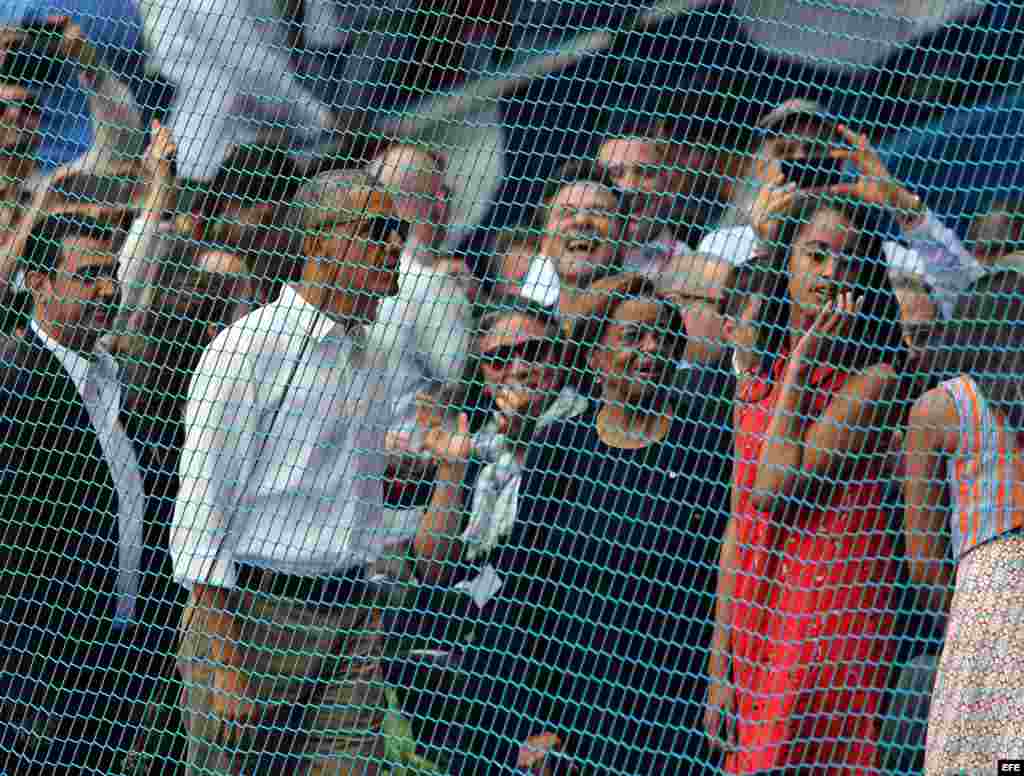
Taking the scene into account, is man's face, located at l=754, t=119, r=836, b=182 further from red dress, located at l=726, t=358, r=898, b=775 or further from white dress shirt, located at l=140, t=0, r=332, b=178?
white dress shirt, located at l=140, t=0, r=332, b=178

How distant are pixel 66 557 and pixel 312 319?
30.2 inches

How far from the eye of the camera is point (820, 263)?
3344mm

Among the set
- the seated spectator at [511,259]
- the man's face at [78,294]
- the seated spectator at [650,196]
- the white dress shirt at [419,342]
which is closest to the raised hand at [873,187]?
the seated spectator at [650,196]

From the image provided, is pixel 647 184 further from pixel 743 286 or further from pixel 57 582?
pixel 57 582

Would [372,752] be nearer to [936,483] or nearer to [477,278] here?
[477,278]

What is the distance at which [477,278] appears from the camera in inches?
139

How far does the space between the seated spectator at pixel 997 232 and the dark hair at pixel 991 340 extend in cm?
6

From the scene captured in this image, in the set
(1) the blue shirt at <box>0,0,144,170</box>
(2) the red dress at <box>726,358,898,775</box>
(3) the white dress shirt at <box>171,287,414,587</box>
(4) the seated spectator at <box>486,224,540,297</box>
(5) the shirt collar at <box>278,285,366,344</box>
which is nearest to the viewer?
(2) the red dress at <box>726,358,898,775</box>

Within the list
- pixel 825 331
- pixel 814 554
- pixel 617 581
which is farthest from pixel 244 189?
pixel 814 554

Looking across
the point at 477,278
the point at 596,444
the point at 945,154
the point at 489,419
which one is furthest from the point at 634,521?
the point at 945,154

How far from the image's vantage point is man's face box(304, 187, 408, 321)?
346cm

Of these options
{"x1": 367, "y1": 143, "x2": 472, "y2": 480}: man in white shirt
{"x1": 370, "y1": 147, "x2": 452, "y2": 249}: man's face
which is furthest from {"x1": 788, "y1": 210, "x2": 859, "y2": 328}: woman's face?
{"x1": 370, "y1": 147, "x2": 452, "y2": 249}: man's face

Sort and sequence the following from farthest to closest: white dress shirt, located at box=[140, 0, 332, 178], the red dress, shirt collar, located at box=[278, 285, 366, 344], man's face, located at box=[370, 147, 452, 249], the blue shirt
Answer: the blue shirt → white dress shirt, located at box=[140, 0, 332, 178] → man's face, located at box=[370, 147, 452, 249] → shirt collar, located at box=[278, 285, 366, 344] → the red dress

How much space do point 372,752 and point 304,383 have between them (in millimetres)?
781
